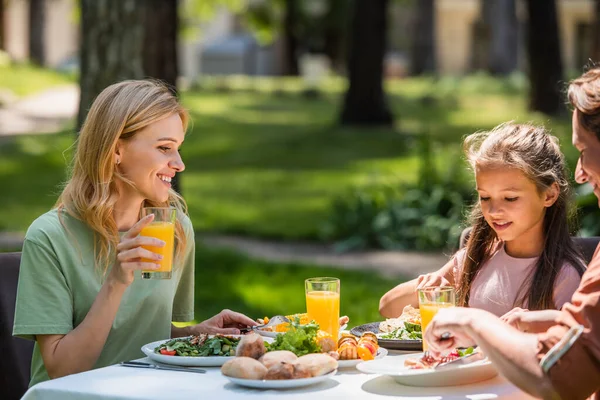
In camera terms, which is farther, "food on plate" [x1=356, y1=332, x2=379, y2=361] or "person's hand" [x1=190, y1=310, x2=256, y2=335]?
"person's hand" [x1=190, y1=310, x2=256, y2=335]

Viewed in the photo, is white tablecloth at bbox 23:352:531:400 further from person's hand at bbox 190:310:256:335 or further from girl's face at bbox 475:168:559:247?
girl's face at bbox 475:168:559:247

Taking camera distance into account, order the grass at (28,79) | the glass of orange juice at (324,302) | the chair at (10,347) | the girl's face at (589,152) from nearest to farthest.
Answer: the girl's face at (589,152), the glass of orange juice at (324,302), the chair at (10,347), the grass at (28,79)

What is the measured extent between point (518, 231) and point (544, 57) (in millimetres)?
14523

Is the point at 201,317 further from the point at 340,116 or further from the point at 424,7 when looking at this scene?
the point at 424,7

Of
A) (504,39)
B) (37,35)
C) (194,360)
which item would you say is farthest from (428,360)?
(37,35)

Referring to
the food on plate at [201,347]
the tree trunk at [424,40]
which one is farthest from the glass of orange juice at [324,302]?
the tree trunk at [424,40]

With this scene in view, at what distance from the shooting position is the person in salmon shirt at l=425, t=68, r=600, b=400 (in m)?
2.61

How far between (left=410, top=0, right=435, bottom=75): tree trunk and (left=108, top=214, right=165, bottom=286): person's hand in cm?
2504

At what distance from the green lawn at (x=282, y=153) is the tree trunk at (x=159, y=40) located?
1.40m

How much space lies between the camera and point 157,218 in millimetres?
3143

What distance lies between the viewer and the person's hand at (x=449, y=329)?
2730 mm

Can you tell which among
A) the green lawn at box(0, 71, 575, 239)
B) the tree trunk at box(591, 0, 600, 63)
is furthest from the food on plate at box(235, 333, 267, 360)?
the tree trunk at box(591, 0, 600, 63)

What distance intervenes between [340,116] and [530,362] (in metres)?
15.4

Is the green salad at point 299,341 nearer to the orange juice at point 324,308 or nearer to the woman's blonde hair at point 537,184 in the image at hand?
the orange juice at point 324,308
